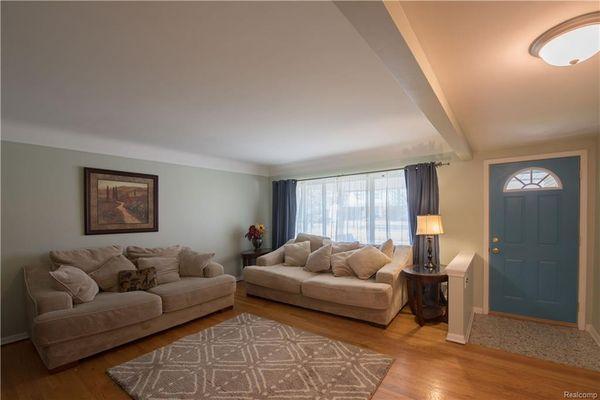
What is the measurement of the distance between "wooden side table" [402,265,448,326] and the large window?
2.65ft

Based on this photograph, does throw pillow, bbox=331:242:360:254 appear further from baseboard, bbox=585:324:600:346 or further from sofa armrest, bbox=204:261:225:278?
baseboard, bbox=585:324:600:346

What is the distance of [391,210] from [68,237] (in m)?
4.36

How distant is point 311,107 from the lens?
2420 millimetres

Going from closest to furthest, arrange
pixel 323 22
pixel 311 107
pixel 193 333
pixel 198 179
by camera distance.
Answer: pixel 323 22 → pixel 311 107 → pixel 193 333 → pixel 198 179

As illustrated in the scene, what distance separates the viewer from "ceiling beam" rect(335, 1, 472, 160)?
0.94 m

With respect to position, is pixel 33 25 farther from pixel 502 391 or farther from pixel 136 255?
pixel 502 391

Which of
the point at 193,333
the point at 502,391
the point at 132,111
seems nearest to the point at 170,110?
the point at 132,111

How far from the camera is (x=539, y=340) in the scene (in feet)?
9.00

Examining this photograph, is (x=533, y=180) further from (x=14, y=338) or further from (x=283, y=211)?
(x=14, y=338)

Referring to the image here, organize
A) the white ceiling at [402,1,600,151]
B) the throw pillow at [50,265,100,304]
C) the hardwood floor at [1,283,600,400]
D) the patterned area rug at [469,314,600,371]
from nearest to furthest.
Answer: the white ceiling at [402,1,600,151], the hardwood floor at [1,283,600,400], the patterned area rug at [469,314,600,371], the throw pillow at [50,265,100,304]

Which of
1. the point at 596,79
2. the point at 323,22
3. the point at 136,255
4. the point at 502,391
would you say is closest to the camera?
the point at 323,22

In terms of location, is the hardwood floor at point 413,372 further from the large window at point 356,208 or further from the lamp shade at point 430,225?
the large window at point 356,208

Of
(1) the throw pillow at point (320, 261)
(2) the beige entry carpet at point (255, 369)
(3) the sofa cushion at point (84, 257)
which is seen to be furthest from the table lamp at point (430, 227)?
(3) the sofa cushion at point (84, 257)

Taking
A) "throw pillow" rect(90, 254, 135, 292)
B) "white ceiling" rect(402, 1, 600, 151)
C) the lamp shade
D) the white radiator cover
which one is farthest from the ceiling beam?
"throw pillow" rect(90, 254, 135, 292)
